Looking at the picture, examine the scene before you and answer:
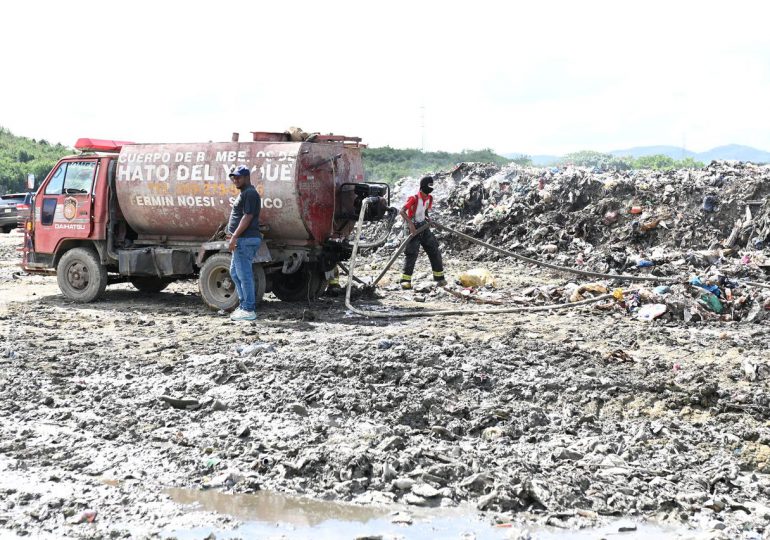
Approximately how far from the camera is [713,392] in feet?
21.3

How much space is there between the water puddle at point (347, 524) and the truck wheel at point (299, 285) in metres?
6.90

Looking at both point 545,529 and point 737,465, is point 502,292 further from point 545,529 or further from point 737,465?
point 545,529

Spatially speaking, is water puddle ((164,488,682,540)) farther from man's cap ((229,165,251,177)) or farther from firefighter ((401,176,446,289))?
firefighter ((401,176,446,289))

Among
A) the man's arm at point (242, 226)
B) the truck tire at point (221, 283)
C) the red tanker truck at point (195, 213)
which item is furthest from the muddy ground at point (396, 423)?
the red tanker truck at point (195, 213)

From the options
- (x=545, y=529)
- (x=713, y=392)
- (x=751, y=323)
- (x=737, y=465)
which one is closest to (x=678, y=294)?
(x=751, y=323)

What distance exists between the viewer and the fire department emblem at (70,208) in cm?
1184

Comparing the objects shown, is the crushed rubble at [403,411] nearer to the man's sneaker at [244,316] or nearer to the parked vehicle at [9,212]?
the man's sneaker at [244,316]

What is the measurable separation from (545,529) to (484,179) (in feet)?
56.9

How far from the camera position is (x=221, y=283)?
1123 centimetres

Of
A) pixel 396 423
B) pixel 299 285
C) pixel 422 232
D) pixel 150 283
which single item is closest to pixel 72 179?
pixel 150 283

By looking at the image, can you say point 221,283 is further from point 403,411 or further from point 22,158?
point 22,158

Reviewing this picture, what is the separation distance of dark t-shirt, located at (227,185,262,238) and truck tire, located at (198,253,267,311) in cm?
81

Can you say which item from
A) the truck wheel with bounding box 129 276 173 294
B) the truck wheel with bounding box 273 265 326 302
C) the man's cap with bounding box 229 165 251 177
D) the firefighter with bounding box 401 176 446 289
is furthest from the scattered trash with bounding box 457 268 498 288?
the truck wheel with bounding box 129 276 173 294

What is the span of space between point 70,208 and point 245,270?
3273 mm
